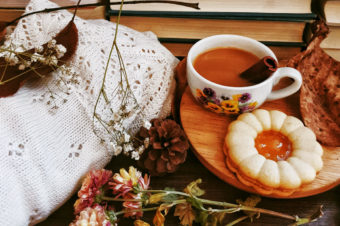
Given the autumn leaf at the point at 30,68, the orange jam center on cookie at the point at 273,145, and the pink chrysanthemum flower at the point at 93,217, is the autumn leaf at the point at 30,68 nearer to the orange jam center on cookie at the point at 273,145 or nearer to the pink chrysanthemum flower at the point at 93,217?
the pink chrysanthemum flower at the point at 93,217

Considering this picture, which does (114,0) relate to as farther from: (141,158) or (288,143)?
(288,143)

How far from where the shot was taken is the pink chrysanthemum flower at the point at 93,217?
0.45 meters

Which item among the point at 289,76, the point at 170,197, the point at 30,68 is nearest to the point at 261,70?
the point at 289,76

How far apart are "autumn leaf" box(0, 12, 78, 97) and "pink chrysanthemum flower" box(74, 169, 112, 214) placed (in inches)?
7.1

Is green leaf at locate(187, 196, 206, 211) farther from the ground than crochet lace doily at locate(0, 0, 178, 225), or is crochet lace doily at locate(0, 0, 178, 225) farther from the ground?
crochet lace doily at locate(0, 0, 178, 225)

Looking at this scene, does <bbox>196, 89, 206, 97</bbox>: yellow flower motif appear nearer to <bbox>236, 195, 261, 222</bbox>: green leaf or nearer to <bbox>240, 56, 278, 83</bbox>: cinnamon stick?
<bbox>240, 56, 278, 83</bbox>: cinnamon stick

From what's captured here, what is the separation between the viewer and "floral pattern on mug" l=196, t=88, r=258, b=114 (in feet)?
1.80

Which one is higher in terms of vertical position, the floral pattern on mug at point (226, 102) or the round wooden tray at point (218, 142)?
the floral pattern on mug at point (226, 102)

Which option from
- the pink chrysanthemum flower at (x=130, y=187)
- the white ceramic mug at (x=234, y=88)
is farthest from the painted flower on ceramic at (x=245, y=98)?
the pink chrysanthemum flower at (x=130, y=187)

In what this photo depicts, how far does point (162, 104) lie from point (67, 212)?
25 centimetres

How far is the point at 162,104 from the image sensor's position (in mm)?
609

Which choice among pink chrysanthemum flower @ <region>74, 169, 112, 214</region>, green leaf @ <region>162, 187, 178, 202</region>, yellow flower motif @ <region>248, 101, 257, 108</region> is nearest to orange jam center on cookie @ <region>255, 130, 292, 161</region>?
yellow flower motif @ <region>248, 101, 257, 108</region>

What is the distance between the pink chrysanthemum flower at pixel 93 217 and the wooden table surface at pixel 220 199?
0.07m

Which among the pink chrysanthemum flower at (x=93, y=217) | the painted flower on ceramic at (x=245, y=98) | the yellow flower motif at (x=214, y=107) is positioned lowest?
the pink chrysanthemum flower at (x=93, y=217)
